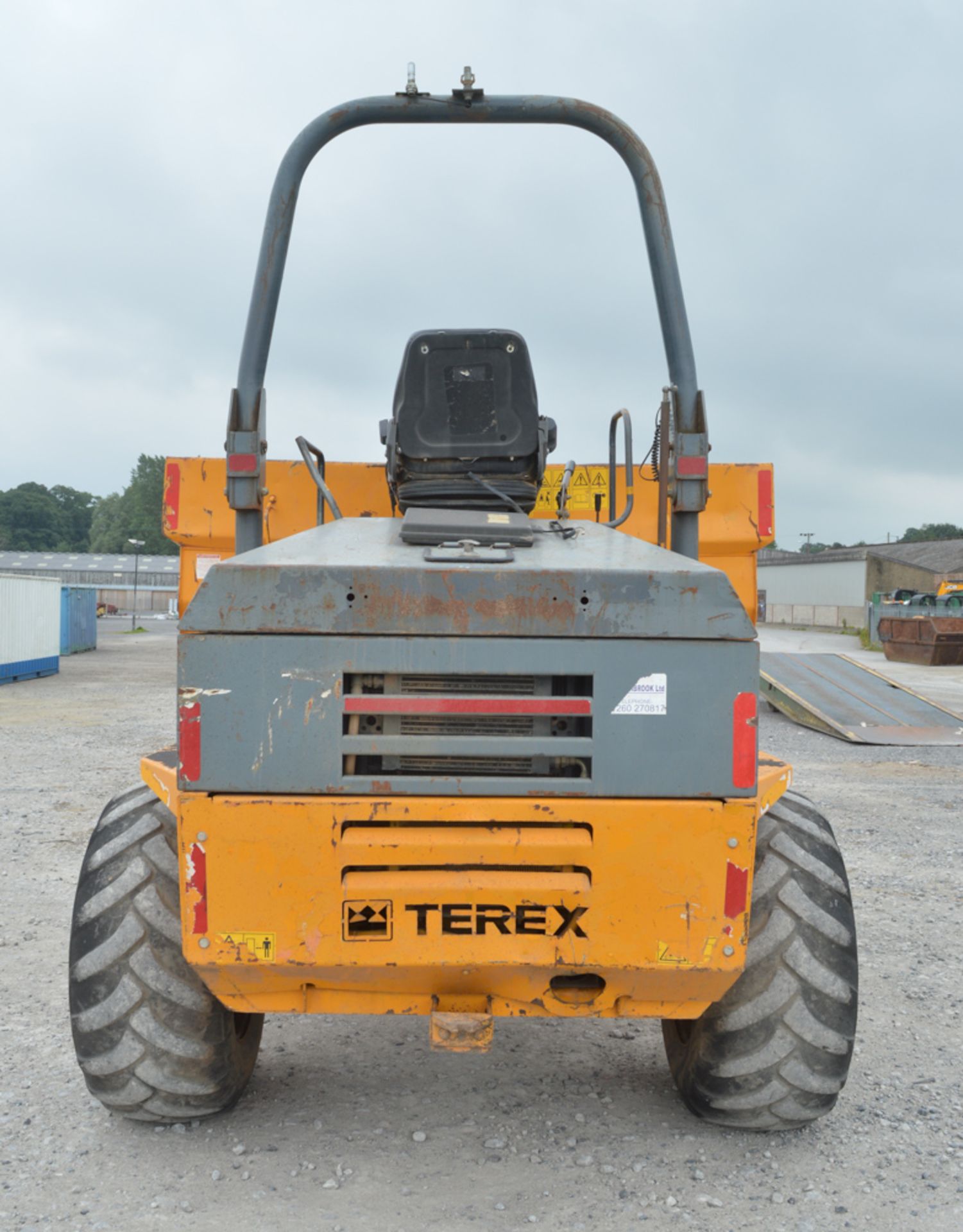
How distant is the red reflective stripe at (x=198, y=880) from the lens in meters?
2.84

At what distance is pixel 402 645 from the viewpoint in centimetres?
282

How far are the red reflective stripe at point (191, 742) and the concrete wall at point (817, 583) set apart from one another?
5824 cm

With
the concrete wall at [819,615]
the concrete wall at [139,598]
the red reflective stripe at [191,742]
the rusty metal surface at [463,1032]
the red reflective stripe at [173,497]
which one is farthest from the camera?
the concrete wall at [139,598]

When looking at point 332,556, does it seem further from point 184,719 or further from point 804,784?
point 804,784

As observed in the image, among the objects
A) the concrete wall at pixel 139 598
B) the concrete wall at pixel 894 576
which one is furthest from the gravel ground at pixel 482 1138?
the concrete wall at pixel 139 598

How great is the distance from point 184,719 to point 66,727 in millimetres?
12580

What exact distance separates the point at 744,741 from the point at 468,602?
2.57 ft

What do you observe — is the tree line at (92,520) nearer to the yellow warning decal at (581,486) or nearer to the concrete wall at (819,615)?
the concrete wall at (819,615)

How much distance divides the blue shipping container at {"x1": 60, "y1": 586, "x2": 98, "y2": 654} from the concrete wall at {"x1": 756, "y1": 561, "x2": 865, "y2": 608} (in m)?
39.6

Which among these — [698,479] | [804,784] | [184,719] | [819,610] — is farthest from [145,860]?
[819,610]

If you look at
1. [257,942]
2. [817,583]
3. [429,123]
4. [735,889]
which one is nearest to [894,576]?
[817,583]

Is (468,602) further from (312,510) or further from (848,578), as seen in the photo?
(848,578)

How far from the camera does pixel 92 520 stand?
13088 cm

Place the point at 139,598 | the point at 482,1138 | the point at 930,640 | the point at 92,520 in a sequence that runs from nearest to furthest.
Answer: the point at 482,1138 < the point at 930,640 < the point at 139,598 < the point at 92,520
